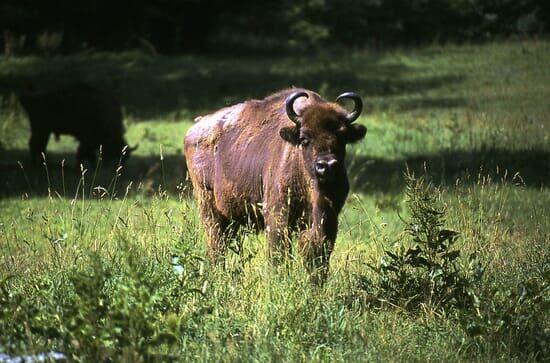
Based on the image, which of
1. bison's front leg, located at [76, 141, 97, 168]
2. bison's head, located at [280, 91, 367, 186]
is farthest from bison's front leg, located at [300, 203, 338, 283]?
bison's front leg, located at [76, 141, 97, 168]

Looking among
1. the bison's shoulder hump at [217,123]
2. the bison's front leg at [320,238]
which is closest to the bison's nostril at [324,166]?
the bison's front leg at [320,238]

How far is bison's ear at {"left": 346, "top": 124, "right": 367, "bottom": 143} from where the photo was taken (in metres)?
9.15

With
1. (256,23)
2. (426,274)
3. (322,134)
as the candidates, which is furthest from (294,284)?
(256,23)

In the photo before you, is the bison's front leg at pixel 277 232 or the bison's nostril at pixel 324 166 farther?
the bison's front leg at pixel 277 232

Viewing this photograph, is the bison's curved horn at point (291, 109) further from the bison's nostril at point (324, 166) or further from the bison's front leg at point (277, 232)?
the bison's front leg at point (277, 232)

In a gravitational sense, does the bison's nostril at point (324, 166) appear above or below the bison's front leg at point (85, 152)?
above

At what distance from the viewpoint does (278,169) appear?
9312mm

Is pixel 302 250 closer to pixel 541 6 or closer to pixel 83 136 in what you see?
pixel 83 136

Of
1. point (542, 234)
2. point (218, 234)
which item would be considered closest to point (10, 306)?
point (218, 234)

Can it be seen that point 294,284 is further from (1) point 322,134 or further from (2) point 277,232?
(1) point 322,134

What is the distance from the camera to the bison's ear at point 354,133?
9.15 meters

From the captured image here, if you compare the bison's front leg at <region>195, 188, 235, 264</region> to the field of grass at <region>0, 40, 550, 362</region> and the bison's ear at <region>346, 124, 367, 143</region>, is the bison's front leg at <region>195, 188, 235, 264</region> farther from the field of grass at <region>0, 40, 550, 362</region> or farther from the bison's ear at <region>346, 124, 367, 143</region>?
the bison's ear at <region>346, 124, 367, 143</region>

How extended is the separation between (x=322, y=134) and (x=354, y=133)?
0.41 metres

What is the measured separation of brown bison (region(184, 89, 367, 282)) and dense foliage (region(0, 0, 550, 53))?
800 inches
